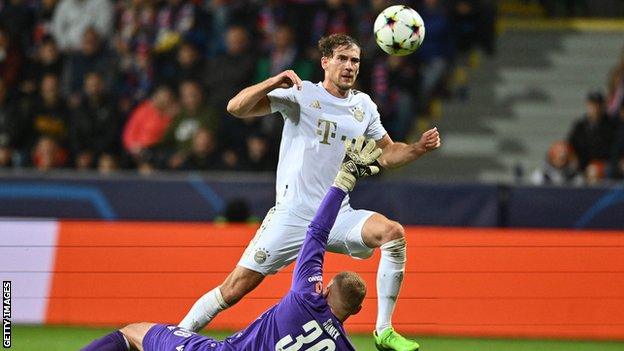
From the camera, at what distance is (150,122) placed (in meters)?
16.4

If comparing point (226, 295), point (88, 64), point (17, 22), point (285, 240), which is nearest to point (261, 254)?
point (285, 240)

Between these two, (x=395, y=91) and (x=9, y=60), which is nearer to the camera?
(x=395, y=91)

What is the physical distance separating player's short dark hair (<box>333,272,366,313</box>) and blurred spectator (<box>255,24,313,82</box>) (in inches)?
359

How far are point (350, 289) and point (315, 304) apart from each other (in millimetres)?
235

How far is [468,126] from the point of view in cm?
1838

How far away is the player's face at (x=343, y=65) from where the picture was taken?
8.94m

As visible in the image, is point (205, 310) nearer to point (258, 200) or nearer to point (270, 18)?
point (258, 200)

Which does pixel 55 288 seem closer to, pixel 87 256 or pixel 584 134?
pixel 87 256

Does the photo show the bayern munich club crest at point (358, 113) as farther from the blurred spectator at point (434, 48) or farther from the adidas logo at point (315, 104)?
the blurred spectator at point (434, 48)

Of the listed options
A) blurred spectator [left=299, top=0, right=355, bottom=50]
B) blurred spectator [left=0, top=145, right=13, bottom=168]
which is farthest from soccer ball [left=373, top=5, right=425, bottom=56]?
blurred spectator [left=0, top=145, right=13, bottom=168]

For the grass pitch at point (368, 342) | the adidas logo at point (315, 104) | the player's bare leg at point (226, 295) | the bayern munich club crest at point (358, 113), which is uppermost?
the adidas logo at point (315, 104)

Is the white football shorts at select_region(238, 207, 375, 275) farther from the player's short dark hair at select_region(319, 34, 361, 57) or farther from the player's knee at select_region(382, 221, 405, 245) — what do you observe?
the player's short dark hair at select_region(319, 34, 361, 57)

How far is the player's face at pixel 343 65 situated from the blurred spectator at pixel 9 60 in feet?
31.6

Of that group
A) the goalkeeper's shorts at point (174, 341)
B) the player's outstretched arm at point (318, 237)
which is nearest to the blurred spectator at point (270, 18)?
Answer: the goalkeeper's shorts at point (174, 341)
